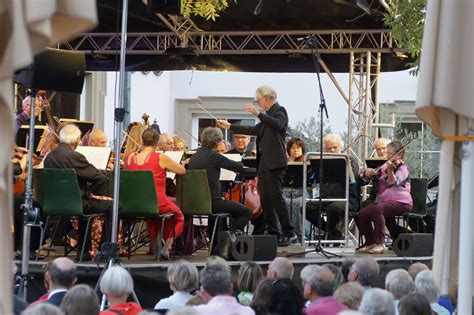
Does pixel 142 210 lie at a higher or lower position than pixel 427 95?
lower

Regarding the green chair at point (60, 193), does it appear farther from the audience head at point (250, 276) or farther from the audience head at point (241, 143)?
the audience head at point (241, 143)

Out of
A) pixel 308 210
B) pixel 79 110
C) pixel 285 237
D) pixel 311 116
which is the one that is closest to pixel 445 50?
pixel 285 237

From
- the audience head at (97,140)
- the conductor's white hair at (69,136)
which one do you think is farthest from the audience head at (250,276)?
the audience head at (97,140)

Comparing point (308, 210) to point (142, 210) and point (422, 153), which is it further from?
point (422, 153)

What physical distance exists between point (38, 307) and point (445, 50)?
7.68 feet

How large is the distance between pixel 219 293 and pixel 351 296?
35.2 inches

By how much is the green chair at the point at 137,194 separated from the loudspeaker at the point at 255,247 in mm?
1057

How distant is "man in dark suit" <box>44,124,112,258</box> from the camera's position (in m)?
10.7

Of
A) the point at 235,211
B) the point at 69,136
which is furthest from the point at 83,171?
the point at 235,211

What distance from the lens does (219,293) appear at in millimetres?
6863

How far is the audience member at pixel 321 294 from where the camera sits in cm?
642

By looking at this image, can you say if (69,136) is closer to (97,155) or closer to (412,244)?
(97,155)

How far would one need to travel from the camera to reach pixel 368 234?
12.5 meters

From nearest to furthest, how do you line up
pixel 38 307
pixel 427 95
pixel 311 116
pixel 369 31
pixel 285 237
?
1. pixel 38 307
2. pixel 427 95
3. pixel 285 237
4. pixel 369 31
5. pixel 311 116
